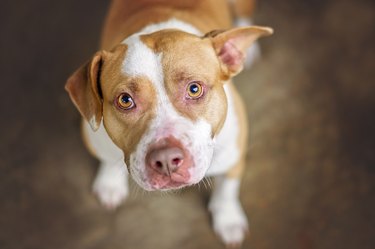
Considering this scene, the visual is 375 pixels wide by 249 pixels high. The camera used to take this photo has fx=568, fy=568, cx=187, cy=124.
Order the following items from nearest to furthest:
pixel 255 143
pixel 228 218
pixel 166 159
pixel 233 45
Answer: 1. pixel 166 159
2. pixel 233 45
3. pixel 228 218
4. pixel 255 143

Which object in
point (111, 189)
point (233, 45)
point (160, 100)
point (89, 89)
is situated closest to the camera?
point (160, 100)

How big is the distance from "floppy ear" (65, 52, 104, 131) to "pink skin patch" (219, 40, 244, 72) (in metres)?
0.54

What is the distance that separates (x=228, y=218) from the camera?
131 inches

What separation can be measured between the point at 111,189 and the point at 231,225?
0.75m

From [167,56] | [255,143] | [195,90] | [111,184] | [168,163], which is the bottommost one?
[111,184]

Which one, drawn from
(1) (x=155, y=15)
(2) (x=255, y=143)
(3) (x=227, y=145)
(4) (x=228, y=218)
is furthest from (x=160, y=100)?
(2) (x=255, y=143)

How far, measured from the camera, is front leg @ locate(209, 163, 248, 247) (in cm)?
328

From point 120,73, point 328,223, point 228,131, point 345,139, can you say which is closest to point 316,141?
point 345,139

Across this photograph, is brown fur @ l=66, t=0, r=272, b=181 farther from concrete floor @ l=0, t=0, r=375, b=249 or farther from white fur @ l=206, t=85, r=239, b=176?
concrete floor @ l=0, t=0, r=375, b=249

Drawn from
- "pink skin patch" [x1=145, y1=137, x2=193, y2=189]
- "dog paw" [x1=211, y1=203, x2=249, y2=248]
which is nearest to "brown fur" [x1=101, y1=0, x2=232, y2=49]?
"pink skin patch" [x1=145, y1=137, x2=193, y2=189]

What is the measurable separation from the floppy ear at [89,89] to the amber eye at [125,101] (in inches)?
5.4

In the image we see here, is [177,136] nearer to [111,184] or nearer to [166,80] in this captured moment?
[166,80]

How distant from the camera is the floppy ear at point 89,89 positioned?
2.41 m

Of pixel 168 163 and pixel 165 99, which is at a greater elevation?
pixel 165 99
